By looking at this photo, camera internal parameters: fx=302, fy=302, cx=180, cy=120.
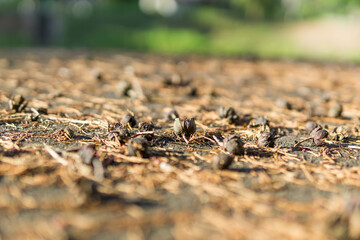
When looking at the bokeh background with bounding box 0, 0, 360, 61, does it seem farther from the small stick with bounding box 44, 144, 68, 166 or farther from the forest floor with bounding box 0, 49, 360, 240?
the small stick with bounding box 44, 144, 68, 166

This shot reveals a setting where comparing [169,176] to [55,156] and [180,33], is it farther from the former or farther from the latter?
[180,33]

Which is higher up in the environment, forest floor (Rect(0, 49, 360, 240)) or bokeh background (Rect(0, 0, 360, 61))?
bokeh background (Rect(0, 0, 360, 61))

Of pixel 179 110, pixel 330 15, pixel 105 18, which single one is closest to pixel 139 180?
pixel 179 110

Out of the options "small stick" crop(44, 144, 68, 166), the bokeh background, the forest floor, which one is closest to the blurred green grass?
the bokeh background

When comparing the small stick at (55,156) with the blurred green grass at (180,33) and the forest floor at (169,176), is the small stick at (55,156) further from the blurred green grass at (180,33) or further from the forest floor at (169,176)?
the blurred green grass at (180,33)

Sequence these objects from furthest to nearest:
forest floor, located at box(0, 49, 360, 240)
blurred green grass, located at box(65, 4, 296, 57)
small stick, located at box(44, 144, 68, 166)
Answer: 1. blurred green grass, located at box(65, 4, 296, 57)
2. small stick, located at box(44, 144, 68, 166)
3. forest floor, located at box(0, 49, 360, 240)

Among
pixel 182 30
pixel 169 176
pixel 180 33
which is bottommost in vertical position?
pixel 169 176

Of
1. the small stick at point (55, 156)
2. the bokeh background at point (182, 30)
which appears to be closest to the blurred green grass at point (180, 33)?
the bokeh background at point (182, 30)

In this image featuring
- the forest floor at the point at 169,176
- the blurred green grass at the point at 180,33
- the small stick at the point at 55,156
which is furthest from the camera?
the blurred green grass at the point at 180,33

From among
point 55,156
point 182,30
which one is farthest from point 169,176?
point 182,30
